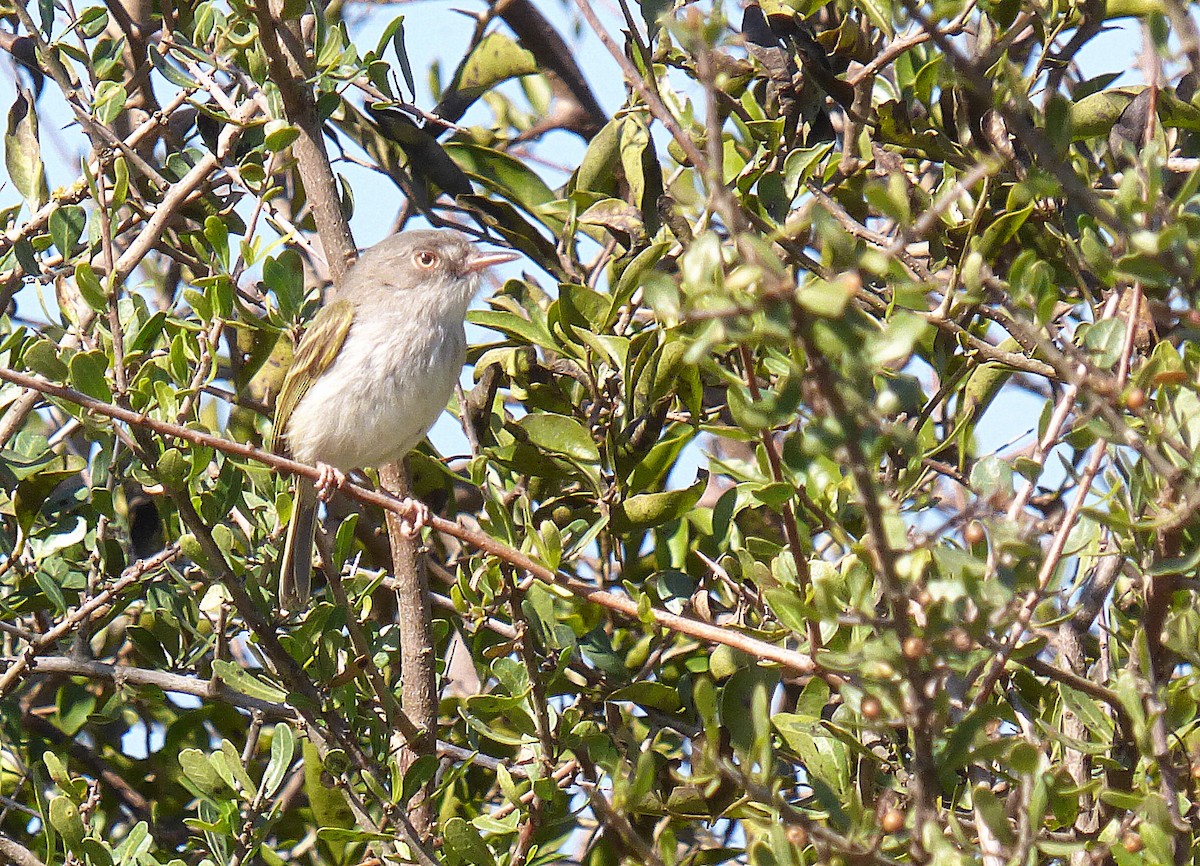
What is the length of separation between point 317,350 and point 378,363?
0.71ft

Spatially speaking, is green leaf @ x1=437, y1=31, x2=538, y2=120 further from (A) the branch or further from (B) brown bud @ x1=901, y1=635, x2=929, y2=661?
(B) brown bud @ x1=901, y1=635, x2=929, y2=661

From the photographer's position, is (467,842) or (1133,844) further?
(467,842)

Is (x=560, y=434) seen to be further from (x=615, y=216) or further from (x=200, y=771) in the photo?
(x=200, y=771)

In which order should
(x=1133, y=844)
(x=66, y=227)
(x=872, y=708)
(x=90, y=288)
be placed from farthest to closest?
(x=66, y=227)
(x=90, y=288)
(x=1133, y=844)
(x=872, y=708)

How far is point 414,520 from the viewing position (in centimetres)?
361

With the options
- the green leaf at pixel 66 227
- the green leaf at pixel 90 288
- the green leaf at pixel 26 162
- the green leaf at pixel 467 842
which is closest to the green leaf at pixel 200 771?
the green leaf at pixel 467 842

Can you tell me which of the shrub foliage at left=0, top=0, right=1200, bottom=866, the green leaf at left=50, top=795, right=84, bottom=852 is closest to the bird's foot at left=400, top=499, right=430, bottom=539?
the shrub foliage at left=0, top=0, right=1200, bottom=866

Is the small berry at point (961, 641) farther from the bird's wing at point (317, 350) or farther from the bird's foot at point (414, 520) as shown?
the bird's wing at point (317, 350)

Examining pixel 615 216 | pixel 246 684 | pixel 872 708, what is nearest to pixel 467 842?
pixel 246 684

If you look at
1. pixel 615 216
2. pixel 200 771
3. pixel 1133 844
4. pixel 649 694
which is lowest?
pixel 649 694

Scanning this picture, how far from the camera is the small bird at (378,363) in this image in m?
4.44

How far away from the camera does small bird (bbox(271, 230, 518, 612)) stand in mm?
4438

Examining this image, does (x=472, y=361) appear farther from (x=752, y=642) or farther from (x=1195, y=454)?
(x=1195, y=454)

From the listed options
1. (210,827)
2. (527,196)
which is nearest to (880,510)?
(210,827)
